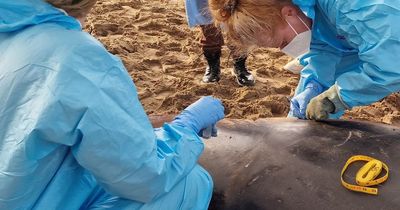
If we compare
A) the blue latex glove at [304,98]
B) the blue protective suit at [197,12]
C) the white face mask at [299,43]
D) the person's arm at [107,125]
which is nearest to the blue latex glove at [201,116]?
the person's arm at [107,125]

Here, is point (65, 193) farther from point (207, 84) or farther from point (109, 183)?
point (207, 84)

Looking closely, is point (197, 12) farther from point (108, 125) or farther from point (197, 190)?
point (108, 125)

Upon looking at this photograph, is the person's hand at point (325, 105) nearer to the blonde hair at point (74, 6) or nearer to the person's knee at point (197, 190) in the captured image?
the person's knee at point (197, 190)

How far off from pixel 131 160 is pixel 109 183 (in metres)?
0.09

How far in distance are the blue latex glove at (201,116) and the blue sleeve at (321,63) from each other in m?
0.63

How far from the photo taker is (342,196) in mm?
1799

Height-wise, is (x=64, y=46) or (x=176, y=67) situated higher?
(x=64, y=46)

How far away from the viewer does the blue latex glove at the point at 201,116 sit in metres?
1.80

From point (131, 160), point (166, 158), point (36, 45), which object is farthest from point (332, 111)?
point (36, 45)

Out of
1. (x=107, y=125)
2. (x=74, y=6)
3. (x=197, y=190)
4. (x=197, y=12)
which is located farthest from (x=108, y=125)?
(x=197, y=12)

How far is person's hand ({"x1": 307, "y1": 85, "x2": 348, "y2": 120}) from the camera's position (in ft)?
7.13

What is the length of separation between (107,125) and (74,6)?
0.97 ft

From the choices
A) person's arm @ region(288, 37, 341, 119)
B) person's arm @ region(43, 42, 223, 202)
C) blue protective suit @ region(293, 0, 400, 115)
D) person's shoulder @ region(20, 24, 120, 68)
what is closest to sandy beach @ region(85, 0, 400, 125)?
person's arm @ region(288, 37, 341, 119)

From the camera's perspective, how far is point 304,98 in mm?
2449
